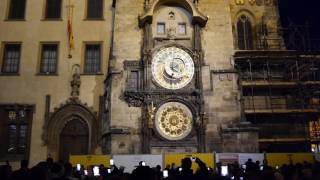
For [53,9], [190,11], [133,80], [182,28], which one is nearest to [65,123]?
[133,80]

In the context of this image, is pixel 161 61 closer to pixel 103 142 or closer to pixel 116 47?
pixel 116 47

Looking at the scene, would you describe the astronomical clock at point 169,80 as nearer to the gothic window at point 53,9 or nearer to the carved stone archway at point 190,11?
the carved stone archway at point 190,11

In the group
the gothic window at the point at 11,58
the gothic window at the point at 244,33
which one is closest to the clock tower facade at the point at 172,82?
the gothic window at the point at 244,33

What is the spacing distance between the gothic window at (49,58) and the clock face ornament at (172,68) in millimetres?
8198

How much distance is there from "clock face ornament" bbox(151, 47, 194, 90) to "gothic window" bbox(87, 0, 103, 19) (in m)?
7.36

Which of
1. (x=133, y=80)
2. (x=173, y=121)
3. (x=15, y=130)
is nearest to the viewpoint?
(x=173, y=121)

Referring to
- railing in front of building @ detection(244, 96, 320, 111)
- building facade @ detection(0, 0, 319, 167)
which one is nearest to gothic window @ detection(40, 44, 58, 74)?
building facade @ detection(0, 0, 319, 167)

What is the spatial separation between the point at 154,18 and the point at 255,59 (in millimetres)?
7108

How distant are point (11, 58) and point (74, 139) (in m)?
7.35

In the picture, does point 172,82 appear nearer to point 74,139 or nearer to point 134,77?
point 134,77

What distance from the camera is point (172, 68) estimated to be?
22328 mm

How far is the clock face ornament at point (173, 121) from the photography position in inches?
846

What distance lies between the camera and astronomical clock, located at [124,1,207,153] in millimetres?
21406

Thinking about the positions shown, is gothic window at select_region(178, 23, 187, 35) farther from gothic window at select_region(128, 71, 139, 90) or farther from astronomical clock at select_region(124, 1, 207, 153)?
gothic window at select_region(128, 71, 139, 90)
